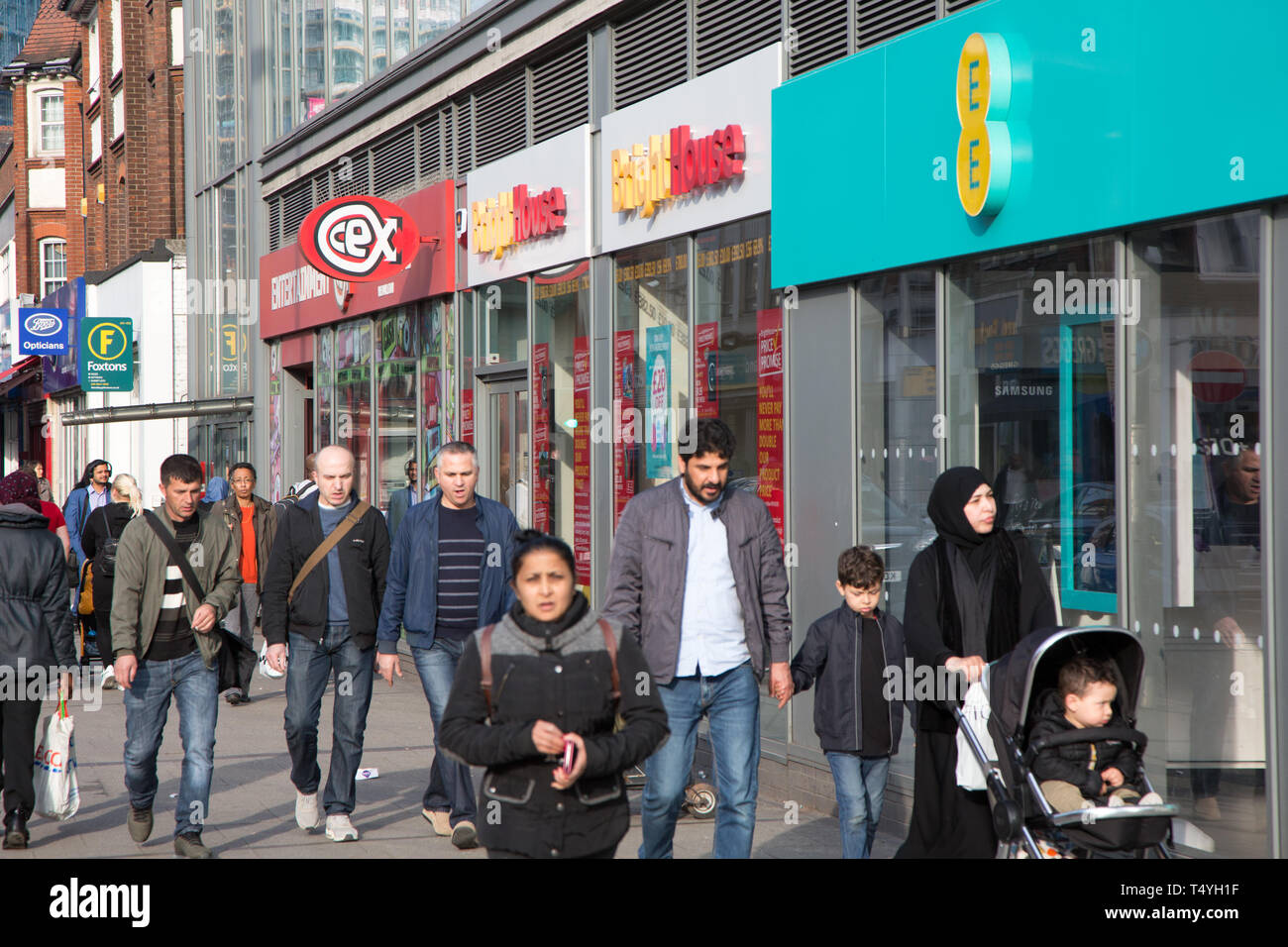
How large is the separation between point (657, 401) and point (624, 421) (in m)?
0.55

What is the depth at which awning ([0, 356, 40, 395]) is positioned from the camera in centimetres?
4259

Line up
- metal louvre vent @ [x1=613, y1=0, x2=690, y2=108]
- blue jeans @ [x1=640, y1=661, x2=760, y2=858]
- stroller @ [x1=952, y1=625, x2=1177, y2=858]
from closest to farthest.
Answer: stroller @ [x1=952, y1=625, x2=1177, y2=858], blue jeans @ [x1=640, y1=661, x2=760, y2=858], metal louvre vent @ [x1=613, y1=0, x2=690, y2=108]

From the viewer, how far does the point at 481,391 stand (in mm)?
14398

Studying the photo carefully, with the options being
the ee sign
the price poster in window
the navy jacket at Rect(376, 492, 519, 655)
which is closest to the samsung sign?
the ee sign

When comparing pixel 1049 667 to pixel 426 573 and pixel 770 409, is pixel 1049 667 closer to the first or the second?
pixel 426 573

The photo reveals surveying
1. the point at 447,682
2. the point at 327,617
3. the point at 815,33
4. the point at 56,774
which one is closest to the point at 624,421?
the point at 815,33

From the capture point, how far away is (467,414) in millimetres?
14711

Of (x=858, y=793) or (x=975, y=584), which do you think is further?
(x=858, y=793)

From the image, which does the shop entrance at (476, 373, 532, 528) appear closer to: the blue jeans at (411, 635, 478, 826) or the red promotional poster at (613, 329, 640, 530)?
the red promotional poster at (613, 329, 640, 530)

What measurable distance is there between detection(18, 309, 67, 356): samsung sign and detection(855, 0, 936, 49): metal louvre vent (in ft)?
101

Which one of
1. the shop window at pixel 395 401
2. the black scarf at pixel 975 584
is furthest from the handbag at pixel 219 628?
the shop window at pixel 395 401

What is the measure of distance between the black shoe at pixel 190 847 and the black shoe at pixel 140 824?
0.30 meters

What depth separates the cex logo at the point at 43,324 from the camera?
1384 inches
